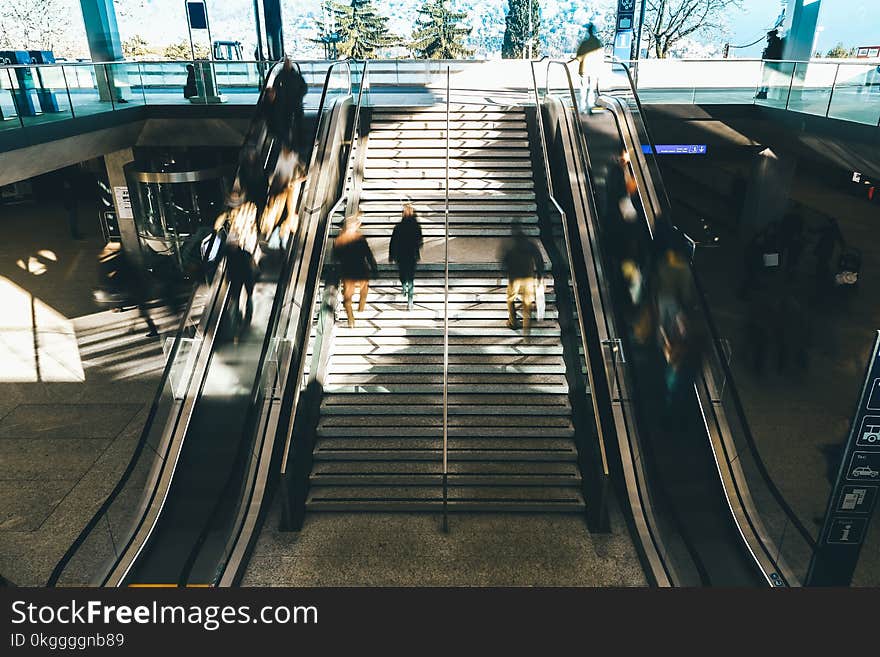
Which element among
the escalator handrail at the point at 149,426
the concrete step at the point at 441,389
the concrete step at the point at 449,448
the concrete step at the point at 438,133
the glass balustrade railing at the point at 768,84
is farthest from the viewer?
the concrete step at the point at 438,133

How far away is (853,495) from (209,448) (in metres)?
5.91

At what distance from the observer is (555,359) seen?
8.22 metres

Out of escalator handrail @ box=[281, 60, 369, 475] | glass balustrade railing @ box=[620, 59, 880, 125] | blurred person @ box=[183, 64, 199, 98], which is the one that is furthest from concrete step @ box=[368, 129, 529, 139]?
blurred person @ box=[183, 64, 199, 98]

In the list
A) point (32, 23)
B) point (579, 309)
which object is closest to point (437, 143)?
point (579, 309)

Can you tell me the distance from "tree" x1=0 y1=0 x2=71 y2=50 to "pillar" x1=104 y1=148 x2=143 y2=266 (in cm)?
3690

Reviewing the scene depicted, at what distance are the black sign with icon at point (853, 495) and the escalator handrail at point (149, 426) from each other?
5.65 metres

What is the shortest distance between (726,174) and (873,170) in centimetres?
1291

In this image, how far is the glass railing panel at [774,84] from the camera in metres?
12.3

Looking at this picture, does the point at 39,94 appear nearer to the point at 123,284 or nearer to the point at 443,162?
the point at 123,284

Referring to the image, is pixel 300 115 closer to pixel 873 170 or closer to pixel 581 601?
pixel 873 170

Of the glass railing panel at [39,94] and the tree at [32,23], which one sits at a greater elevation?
the tree at [32,23]

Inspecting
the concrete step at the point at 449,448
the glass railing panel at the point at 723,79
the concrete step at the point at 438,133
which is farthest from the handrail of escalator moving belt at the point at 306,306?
the glass railing panel at the point at 723,79

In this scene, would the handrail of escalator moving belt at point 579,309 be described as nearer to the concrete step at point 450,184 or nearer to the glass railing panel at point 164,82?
the concrete step at point 450,184

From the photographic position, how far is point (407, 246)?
8469mm
